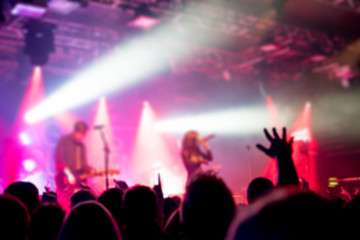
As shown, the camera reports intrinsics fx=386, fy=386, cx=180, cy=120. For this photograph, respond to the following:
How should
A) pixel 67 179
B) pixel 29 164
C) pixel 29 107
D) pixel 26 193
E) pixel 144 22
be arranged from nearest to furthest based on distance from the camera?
pixel 26 193, pixel 67 179, pixel 144 22, pixel 29 164, pixel 29 107

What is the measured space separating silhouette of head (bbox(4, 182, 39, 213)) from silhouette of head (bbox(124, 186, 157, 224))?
2.85 feet

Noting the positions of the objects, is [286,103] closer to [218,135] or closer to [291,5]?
[218,135]

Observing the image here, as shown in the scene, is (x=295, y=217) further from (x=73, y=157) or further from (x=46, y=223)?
(x=73, y=157)

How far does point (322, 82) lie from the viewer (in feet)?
49.1

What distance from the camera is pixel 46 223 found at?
2242 millimetres

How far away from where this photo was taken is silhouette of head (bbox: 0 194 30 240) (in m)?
1.58

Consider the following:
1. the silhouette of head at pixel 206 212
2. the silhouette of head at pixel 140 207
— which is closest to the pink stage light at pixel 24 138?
the silhouette of head at pixel 140 207

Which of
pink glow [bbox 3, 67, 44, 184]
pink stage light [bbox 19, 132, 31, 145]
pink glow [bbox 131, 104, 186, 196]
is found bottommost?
pink glow [bbox 131, 104, 186, 196]

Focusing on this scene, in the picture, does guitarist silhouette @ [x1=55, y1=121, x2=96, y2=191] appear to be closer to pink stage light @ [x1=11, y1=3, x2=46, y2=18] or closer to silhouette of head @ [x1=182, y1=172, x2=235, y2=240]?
pink stage light @ [x1=11, y1=3, x2=46, y2=18]

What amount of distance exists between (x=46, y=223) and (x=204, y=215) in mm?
1086

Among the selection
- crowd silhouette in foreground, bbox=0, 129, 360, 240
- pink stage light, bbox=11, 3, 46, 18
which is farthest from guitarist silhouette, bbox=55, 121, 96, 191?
crowd silhouette in foreground, bbox=0, 129, 360, 240

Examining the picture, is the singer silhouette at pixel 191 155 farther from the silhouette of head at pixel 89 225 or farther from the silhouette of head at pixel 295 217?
the silhouette of head at pixel 295 217

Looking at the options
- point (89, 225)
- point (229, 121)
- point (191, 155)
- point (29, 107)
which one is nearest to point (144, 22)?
point (191, 155)

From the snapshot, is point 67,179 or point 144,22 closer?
point 67,179
